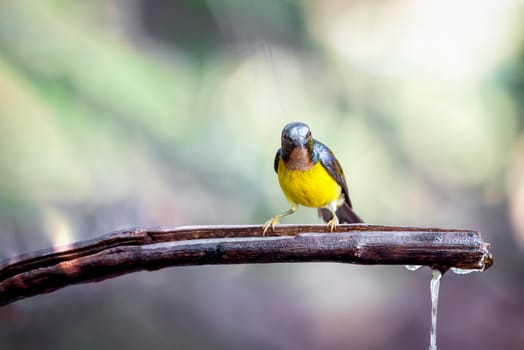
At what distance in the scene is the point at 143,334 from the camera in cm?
295

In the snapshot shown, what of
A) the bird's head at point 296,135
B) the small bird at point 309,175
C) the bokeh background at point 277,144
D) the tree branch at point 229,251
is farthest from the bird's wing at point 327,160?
the bokeh background at point 277,144

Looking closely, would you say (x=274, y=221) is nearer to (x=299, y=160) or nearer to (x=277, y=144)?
(x=299, y=160)

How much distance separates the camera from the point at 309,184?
5.82 feet

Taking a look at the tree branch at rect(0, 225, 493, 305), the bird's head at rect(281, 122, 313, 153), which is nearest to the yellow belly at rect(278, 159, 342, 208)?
the bird's head at rect(281, 122, 313, 153)

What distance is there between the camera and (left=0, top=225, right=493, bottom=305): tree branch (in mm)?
1295

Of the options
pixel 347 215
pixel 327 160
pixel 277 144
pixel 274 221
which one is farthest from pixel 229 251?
pixel 277 144

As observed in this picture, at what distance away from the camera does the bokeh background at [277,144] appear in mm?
2926

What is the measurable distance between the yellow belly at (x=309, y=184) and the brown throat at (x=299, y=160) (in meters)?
0.01

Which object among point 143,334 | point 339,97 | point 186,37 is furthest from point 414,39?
point 143,334

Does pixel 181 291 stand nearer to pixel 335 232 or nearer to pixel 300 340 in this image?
pixel 300 340

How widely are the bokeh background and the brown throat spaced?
1.25 meters

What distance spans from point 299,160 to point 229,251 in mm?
492

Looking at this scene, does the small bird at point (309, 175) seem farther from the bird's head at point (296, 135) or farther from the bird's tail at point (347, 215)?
the bird's tail at point (347, 215)

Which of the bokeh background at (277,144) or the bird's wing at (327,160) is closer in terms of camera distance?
the bird's wing at (327,160)
